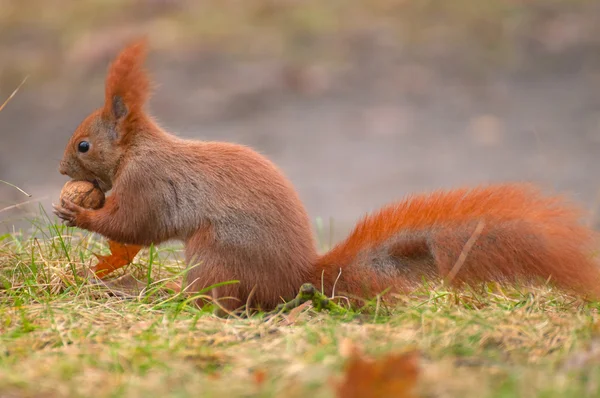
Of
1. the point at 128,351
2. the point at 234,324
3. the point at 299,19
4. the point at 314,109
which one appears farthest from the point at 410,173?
the point at 128,351

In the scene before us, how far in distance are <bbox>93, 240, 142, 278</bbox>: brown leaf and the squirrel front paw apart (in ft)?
0.49

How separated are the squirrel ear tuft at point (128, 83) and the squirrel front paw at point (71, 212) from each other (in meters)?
0.36

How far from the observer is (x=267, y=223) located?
3004 millimetres

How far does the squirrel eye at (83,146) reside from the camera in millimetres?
3363

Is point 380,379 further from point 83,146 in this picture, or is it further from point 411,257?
point 83,146

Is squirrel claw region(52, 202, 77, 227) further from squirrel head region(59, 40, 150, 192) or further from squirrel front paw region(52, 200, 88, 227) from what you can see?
squirrel head region(59, 40, 150, 192)

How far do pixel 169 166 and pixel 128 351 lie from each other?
3.30ft

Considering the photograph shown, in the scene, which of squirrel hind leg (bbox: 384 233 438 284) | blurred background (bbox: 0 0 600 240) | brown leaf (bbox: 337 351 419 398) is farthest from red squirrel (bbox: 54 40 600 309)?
blurred background (bbox: 0 0 600 240)

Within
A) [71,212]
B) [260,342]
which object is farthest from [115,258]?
[260,342]

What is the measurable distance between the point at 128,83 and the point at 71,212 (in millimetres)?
513

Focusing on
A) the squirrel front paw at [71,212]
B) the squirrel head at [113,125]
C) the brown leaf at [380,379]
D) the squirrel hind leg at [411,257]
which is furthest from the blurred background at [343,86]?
the brown leaf at [380,379]

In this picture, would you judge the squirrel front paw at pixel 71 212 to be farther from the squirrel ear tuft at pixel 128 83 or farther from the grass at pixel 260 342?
the squirrel ear tuft at pixel 128 83

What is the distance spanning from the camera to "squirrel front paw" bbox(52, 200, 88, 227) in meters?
3.23

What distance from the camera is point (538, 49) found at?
8.56m
